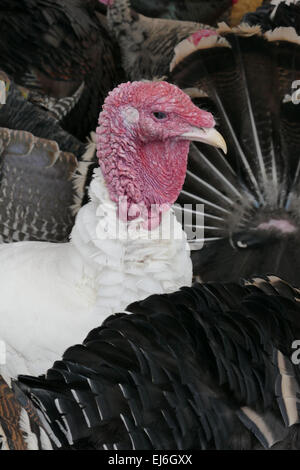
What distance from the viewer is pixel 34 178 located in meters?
1.85

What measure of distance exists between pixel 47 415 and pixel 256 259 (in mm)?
892

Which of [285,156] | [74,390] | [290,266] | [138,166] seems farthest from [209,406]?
[285,156]

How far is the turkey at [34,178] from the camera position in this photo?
1.83 meters

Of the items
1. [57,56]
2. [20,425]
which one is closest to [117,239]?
[20,425]

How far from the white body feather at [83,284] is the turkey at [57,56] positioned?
0.74 metres

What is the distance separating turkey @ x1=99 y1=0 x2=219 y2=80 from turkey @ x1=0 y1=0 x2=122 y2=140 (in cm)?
15

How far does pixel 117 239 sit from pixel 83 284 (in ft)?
0.38

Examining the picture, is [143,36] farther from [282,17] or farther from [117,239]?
[117,239]

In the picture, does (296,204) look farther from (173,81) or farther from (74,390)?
(74,390)

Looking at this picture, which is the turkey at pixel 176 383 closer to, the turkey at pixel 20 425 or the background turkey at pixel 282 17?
the turkey at pixel 20 425

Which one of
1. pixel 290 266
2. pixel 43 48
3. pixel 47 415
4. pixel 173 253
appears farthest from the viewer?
pixel 43 48

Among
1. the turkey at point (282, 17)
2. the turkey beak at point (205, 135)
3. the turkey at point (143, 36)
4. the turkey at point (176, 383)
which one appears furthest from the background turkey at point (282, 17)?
the turkey at point (176, 383)

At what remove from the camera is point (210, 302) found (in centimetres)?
138

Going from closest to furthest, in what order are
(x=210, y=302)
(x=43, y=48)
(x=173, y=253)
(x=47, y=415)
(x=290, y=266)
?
1. (x=47, y=415)
2. (x=210, y=302)
3. (x=173, y=253)
4. (x=290, y=266)
5. (x=43, y=48)
